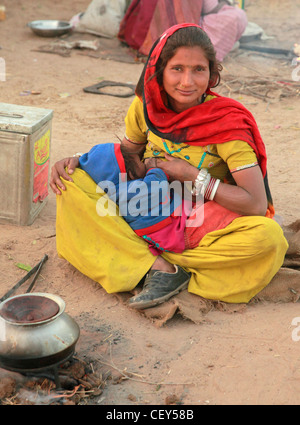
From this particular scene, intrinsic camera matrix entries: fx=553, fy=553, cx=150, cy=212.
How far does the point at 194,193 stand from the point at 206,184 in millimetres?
100

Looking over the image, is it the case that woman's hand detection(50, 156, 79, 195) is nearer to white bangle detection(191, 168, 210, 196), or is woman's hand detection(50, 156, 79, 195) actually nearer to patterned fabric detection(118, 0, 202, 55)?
white bangle detection(191, 168, 210, 196)

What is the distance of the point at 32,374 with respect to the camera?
2422 mm

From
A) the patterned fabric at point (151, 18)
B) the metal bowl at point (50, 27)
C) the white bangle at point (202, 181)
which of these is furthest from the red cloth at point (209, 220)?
the metal bowl at point (50, 27)

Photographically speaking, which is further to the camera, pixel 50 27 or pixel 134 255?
pixel 50 27

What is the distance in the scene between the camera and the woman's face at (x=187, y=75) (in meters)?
2.96

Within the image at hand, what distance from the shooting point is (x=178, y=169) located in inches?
126

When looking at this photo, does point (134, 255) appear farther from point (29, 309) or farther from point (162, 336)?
point (29, 309)

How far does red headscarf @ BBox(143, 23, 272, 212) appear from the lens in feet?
10.0

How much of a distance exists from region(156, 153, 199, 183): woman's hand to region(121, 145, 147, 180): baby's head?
0.46 ft

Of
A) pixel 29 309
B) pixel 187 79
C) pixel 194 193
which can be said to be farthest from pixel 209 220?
pixel 29 309
